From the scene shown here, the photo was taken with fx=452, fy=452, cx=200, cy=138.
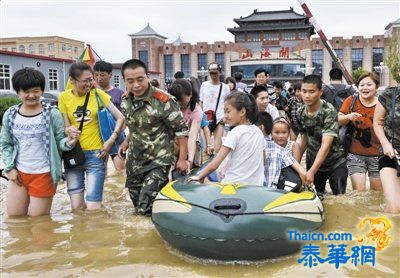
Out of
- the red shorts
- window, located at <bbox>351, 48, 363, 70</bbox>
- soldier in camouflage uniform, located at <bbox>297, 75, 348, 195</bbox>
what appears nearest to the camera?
the red shorts

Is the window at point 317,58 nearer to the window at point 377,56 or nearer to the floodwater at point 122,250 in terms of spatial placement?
the window at point 377,56

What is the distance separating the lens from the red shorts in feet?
14.3

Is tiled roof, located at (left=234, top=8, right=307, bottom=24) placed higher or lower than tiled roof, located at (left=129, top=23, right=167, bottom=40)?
higher

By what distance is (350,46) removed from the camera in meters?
59.6

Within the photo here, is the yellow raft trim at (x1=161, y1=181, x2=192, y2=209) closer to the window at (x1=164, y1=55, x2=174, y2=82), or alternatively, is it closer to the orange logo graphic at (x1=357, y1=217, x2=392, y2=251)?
the orange logo graphic at (x1=357, y1=217, x2=392, y2=251)

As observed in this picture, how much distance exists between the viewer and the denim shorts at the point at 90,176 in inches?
181

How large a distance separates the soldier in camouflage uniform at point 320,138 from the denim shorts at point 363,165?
0.84ft

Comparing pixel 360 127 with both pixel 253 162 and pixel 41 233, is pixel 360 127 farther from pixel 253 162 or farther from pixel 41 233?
pixel 41 233

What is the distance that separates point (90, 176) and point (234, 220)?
6.50ft

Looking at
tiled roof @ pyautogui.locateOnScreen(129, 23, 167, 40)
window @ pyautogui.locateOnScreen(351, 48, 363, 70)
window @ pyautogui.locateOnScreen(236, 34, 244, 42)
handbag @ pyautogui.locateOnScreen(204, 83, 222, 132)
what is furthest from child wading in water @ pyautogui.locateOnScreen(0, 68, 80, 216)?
window @ pyautogui.locateOnScreen(236, 34, 244, 42)

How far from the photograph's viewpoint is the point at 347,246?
12.3 feet

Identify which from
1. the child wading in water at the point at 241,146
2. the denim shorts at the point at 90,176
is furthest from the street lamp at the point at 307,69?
the child wading in water at the point at 241,146

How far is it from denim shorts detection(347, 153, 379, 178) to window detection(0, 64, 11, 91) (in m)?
24.9

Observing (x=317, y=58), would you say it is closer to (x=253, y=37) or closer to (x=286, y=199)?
(x=253, y=37)
